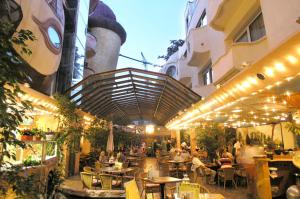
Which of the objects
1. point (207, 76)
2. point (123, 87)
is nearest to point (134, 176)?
point (123, 87)

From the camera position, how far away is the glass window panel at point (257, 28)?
9.17 metres

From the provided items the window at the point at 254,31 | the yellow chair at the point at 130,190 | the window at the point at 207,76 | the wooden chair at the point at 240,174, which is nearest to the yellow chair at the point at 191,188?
the yellow chair at the point at 130,190

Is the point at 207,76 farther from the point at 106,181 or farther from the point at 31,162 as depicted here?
the point at 31,162

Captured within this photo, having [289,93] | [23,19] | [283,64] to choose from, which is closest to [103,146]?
[23,19]

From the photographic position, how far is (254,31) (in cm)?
983

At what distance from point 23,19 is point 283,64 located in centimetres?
830

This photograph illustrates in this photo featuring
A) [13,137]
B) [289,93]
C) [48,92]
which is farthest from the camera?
[48,92]

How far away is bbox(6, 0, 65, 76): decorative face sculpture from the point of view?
8594 mm

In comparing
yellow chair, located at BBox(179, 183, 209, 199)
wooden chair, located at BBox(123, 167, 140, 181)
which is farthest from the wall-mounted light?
wooden chair, located at BBox(123, 167, 140, 181)

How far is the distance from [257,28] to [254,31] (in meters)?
0.25

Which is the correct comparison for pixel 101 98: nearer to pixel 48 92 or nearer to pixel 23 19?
pixel 48 92

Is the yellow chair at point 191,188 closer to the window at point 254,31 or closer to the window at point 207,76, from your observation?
the window at point 254,31

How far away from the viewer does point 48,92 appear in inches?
491

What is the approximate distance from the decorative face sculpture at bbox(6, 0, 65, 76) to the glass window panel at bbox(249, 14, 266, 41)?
8515 millimetres
